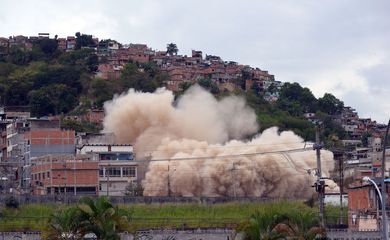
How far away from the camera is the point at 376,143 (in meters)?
121

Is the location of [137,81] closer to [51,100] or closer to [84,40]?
[51,100]

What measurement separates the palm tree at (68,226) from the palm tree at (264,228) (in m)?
6.16

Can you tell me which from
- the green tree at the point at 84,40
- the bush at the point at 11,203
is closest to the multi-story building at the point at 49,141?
the bush at the point at 11,203

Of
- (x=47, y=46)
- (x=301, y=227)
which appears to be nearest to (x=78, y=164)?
(x=301, y=227)

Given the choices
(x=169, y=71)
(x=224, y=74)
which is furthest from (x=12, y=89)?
(x=224, y=74)

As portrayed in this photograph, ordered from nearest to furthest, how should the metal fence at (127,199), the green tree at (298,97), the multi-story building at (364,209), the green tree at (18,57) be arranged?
the multi-story building at (364,209)
the metal fence at (127,199)
the green tree at (298,97)
the green tree at (18,57)

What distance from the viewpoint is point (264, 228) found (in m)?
43.0

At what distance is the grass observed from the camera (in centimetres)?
6694

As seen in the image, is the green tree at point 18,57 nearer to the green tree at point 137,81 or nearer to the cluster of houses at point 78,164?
the green tree at point 137,81

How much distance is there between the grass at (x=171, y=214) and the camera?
66938 millimetres

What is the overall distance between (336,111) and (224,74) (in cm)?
1525

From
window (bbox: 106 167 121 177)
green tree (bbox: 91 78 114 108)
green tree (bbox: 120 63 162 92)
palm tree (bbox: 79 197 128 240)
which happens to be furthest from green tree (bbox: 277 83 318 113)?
palm tree (bbox: 79 197 128 240)

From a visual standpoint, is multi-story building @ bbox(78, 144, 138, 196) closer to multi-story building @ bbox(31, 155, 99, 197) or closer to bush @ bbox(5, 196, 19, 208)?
multi-story building @ bbox(31, 155, 99, 197)

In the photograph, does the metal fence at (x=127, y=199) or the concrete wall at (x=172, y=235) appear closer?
the concrete wall at (x=172, y=235)
